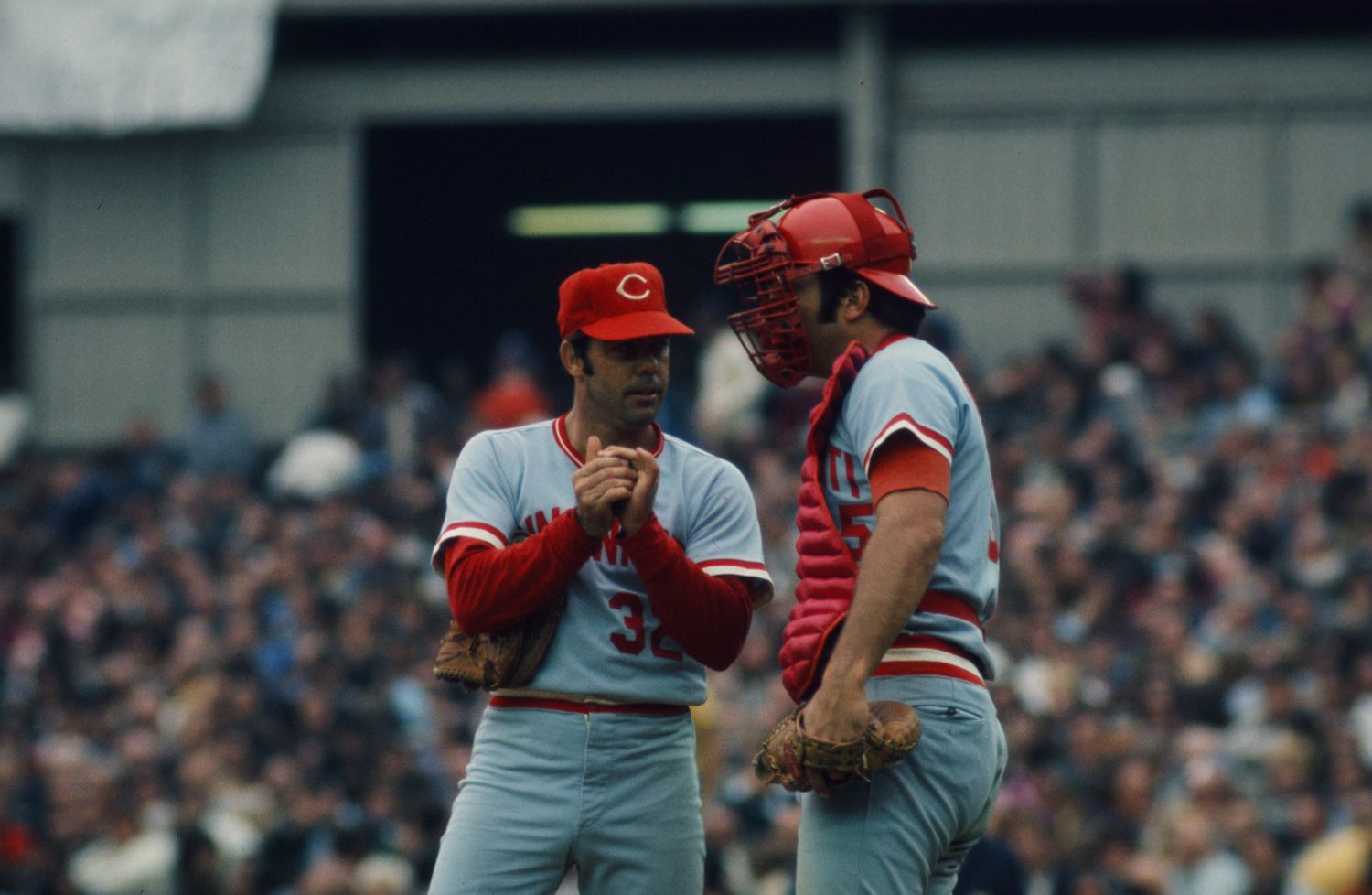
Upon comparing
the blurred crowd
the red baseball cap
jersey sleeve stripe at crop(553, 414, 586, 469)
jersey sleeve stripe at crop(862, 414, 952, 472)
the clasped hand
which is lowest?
the blurred crowd

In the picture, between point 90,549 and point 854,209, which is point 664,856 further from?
point 90,549

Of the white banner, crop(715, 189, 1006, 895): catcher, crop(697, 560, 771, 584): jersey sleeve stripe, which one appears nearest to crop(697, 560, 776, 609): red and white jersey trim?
crop(697, 560, 771, 584): jersey sleeve stripe

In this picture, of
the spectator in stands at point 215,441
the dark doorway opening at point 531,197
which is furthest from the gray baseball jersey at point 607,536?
the dark doorway opening at point 531,197

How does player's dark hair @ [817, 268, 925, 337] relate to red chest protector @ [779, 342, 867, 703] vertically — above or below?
above

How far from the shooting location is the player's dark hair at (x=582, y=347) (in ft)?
16.7

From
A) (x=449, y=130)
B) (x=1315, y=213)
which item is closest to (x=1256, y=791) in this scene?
(x=1315, y=213)

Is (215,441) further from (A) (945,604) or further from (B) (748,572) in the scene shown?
(A) (945,604)

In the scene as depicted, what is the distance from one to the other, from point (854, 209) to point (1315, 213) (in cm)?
1437

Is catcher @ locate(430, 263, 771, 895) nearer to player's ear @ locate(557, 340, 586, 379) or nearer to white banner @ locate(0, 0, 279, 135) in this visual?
player's ear @ locate(557, 340, 586, 379)

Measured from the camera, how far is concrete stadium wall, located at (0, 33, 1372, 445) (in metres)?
18.5

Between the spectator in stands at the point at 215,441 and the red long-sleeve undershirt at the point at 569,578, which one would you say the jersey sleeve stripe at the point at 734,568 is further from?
the spectator in stands at the point at 215,441

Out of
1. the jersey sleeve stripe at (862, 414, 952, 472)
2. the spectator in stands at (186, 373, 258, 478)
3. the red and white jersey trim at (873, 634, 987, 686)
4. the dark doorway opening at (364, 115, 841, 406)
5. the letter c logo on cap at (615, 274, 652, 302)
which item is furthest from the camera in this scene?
the dark doorway opening at (364, 115, 841, 406)

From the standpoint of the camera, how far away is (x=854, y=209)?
16.0ft

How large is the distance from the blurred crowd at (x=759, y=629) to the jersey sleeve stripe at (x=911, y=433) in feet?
8.38
